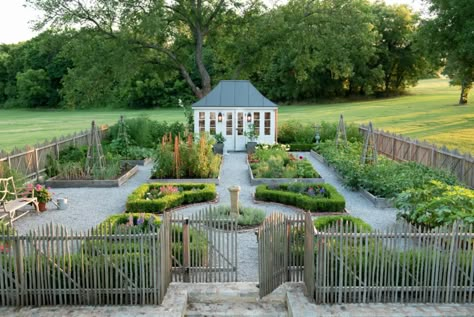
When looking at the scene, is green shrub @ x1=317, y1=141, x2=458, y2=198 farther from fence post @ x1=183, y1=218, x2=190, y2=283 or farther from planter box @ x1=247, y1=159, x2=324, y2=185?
fence post @ x1=183, y1=218, x2=190, y2=283

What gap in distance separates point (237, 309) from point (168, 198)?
6357 mm

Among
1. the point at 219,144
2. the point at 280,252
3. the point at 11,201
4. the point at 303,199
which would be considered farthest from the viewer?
the point at 219,144

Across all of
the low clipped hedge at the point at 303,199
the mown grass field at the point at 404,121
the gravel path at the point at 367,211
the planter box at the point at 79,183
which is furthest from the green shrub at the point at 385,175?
the mown grass field at the point at 404,121

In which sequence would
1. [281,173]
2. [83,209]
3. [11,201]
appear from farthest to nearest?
[281,173]
[83,209]
[11,201]

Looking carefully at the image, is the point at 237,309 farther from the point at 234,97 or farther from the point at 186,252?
the point at 234,97

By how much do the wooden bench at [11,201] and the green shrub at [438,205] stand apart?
874 cm

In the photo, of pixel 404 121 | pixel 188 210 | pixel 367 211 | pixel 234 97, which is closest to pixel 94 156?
pixel 188 210

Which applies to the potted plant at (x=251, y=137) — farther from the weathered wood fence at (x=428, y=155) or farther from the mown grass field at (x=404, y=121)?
the mown grass field at (x=404, y=121)

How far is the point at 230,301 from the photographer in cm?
681

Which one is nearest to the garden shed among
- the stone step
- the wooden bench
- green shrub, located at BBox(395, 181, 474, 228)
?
the wooden bench

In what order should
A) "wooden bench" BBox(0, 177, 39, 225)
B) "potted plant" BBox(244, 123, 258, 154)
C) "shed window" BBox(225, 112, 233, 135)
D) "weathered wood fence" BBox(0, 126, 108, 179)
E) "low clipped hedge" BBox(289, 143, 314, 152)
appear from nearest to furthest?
"wooden bench" BBox(0, 177, 39, 225)
"weathered wood fence" BBox(0, 126, 108, 179)
"potted plant" BBox(244, 123, 258, 154)
"shed window" BBox(225, 112, 233, 135)
"low clipped hedge" BBox(289, 143, 314, 152)

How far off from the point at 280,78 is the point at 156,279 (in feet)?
186

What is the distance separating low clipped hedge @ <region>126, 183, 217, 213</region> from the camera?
12.1 m

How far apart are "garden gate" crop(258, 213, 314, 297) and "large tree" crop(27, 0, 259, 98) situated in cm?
1975
